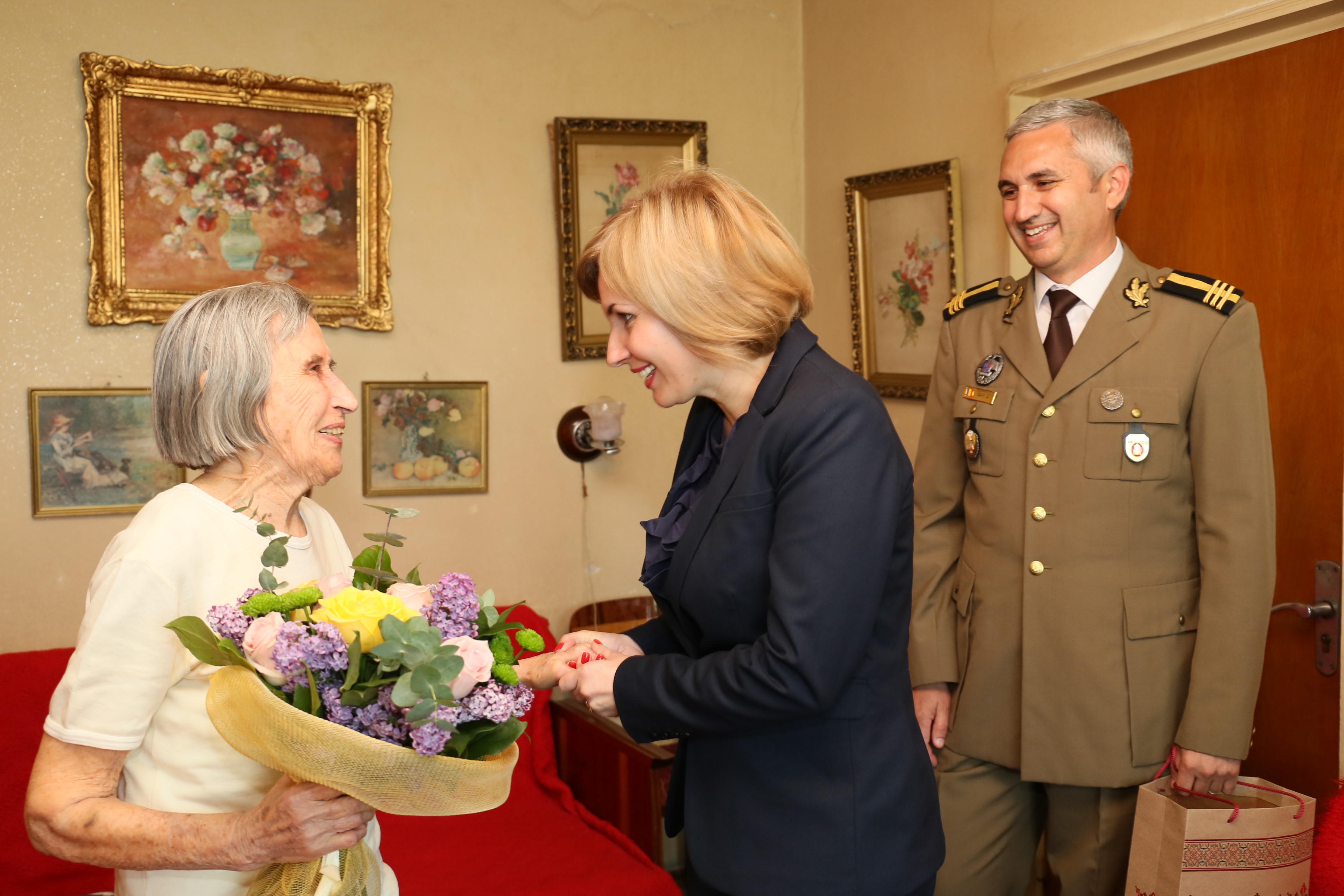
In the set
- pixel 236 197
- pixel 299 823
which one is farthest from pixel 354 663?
pixel 236 197

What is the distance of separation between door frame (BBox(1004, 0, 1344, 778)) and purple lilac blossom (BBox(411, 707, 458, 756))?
79.4 inches

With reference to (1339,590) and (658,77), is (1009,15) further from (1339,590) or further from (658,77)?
(1339,590)

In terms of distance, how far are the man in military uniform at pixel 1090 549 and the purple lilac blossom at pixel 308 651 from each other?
60.2 inches

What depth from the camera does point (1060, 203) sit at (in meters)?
2.18

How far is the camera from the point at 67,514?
3.20 meters

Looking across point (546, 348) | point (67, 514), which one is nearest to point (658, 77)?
point (546, 348)

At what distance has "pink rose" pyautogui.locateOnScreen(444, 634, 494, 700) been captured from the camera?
3.80 ft

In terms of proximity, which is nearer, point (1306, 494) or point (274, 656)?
point (274, 656)

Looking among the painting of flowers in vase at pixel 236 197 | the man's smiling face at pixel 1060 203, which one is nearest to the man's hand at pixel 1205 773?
the man's smiling face at pixel 1060 203

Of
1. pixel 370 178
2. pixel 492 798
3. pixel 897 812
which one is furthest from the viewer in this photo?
pixel 370 178

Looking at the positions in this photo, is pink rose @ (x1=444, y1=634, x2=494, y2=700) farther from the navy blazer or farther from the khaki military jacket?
the khaki military jacket

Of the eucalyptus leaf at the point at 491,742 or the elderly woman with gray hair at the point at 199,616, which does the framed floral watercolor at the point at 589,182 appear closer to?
the elderly woman with gray hair at the point at 199,616

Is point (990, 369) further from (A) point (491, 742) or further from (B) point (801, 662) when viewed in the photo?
(A) point (491, 742)

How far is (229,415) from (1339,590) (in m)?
2.36
